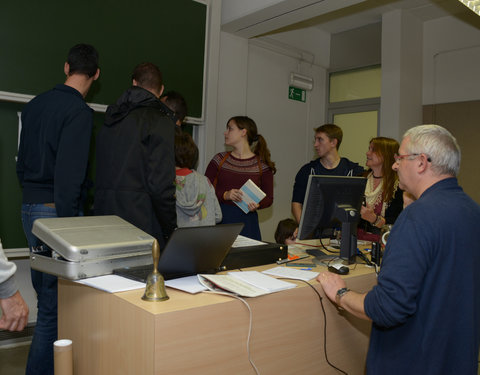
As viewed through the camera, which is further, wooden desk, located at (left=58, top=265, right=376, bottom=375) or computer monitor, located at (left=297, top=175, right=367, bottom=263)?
computer monitor, located at (left=297, top=175, right=367, bottom=263)

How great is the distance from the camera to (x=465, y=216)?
1400 millimetres

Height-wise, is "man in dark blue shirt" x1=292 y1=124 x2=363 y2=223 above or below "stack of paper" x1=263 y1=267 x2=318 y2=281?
above

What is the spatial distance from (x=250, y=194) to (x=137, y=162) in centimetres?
115

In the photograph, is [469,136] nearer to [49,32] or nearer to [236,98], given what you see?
[236,98]

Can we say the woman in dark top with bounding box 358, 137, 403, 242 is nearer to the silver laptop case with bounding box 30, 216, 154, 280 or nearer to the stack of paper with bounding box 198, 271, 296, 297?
the stack of paper with bounding box 198, 271, 296, 297

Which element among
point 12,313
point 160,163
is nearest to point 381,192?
point 160,163

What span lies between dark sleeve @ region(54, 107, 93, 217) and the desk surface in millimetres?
515

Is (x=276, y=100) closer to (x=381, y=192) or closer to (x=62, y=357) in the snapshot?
(x=381, y=192)

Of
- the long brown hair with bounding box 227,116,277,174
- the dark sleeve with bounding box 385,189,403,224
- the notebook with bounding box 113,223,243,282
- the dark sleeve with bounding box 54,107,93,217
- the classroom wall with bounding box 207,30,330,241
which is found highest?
the classroom wall with bounding box 207,30,330,241

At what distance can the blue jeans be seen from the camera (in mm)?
1945

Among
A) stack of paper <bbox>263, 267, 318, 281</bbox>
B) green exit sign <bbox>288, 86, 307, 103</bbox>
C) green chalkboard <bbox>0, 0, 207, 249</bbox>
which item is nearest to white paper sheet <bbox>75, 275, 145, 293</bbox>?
stack of paper <bbox>263, 267, 318, 281</bbox>

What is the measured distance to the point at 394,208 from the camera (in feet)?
9.07

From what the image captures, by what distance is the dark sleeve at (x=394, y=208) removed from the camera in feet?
9.02

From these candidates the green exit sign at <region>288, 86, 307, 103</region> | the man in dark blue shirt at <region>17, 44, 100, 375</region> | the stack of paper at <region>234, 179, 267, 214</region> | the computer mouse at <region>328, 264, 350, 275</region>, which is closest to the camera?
the computer mouse at <region>328, 264, 350, 275</region>
